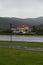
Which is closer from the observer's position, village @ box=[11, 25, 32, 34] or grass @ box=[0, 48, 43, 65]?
grass @ box=[0, 48, 43, 65]

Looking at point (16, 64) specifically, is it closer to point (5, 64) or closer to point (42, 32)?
point (5, 64)

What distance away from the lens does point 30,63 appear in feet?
54.7

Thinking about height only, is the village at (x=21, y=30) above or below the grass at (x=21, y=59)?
below

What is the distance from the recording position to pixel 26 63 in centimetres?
1670

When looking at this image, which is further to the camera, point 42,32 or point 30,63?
point 42,32

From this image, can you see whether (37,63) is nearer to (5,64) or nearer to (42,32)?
(5,64)

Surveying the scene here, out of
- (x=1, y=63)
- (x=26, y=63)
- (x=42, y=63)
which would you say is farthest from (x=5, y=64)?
(x=42, y=63)

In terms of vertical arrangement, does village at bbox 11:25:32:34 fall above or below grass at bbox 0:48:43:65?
below

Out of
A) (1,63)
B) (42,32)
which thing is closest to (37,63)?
(1,63)

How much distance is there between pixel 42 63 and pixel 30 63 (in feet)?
3.10

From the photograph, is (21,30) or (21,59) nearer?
(21,59)

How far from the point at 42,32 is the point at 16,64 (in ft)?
340

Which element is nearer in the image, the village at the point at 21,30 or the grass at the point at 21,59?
the grass at the point at 21,59

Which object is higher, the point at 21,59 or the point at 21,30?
the point at 21,59
